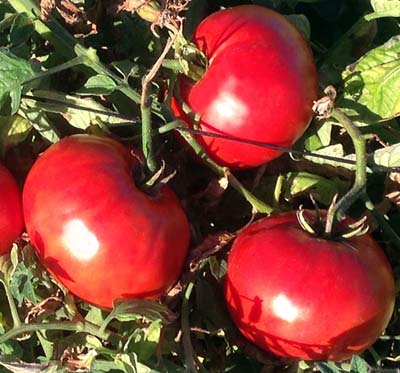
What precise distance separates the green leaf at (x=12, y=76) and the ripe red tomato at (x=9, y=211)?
90 millimetres

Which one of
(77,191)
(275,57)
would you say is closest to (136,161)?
(77,191)

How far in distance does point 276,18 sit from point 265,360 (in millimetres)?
A: 414

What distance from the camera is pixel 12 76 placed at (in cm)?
107

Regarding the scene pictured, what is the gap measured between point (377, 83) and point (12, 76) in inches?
17.7

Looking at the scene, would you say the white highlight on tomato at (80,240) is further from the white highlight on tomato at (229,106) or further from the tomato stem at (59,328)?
the white highlight on tomato at (229,106)

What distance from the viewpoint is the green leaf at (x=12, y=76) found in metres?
1.07

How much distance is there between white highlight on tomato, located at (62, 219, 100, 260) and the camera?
3.40ft

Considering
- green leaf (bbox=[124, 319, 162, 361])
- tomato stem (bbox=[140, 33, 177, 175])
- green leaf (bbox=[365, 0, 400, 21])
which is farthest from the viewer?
green leaf (bbox=[365, 0, 400, 21])

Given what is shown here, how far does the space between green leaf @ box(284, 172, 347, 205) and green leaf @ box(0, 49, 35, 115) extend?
35 cm

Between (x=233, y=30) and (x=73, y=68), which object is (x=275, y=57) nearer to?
(x=233, y=30)

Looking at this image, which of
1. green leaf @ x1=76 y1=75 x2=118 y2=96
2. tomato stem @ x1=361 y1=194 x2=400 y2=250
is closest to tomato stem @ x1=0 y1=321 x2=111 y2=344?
green leaf @ x1=76 y1=75 x2=118 y2=96

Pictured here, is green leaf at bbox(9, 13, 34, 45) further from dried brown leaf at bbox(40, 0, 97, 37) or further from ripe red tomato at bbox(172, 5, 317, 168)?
ripe red tomato at bbox(172, 5, 317, 168)

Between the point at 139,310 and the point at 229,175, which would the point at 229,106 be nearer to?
the point at 229,175

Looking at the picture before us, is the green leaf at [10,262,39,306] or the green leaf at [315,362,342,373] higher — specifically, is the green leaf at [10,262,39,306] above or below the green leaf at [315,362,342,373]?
above
